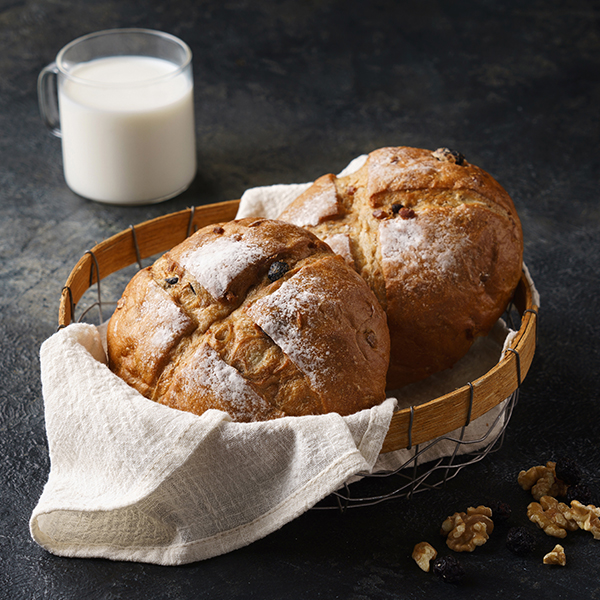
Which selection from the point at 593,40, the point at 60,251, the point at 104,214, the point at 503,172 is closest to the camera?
the point at 60,251

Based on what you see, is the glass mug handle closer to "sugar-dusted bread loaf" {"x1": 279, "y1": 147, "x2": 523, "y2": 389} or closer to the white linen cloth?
"sugar-dusted bread loaf" {"x1": 279, "y1": 147, "x2": 523, "y2": 389}

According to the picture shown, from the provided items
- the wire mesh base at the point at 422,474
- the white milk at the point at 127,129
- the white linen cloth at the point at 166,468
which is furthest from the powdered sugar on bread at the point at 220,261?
the white milk at the point at 127,129

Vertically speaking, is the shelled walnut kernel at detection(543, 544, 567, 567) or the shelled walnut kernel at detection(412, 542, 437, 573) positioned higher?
the shelled walnut kernel at detection(543, 544, 567, 567)

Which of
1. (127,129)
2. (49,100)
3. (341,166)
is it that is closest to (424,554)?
(127,129)

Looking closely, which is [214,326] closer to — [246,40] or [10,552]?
[10,552]

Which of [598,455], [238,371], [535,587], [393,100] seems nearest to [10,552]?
[238,371]

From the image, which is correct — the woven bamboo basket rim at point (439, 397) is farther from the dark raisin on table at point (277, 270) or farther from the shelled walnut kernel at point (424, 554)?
the dark raisin on table at point (277, 270)

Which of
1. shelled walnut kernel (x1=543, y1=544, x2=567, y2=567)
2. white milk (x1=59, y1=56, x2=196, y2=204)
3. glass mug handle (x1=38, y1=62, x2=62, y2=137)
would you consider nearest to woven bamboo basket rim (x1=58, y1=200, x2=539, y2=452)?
shelled walnut kernel (x1=543, y1=544, x2=567, y2=567)
